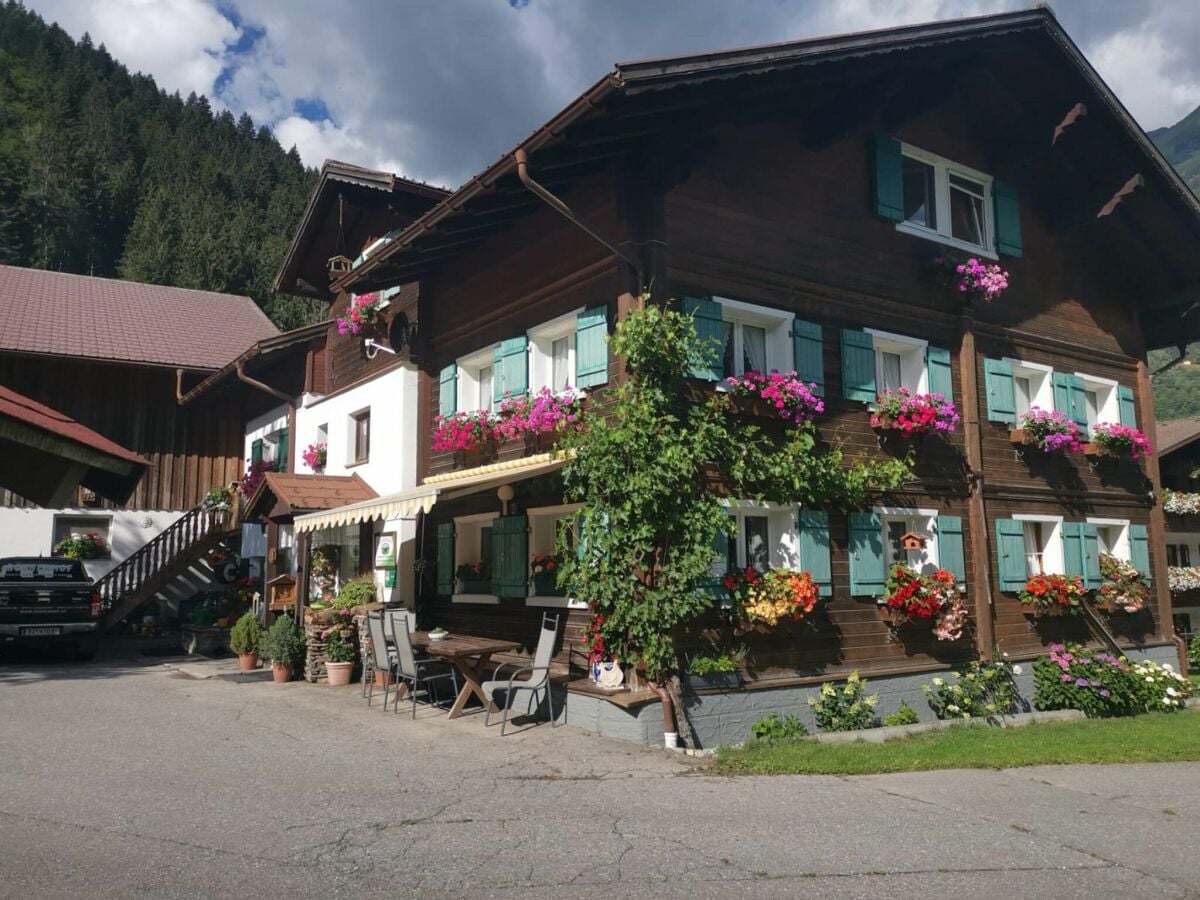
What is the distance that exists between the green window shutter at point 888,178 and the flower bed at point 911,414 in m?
2.48

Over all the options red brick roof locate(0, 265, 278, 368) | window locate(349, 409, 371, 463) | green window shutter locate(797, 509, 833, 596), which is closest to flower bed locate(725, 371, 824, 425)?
green window shutter locate(797, 509, 833, 596)

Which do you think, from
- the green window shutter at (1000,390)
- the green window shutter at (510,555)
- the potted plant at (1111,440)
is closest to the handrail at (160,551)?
the green window shutter at (510,555)

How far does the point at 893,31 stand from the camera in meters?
11.0

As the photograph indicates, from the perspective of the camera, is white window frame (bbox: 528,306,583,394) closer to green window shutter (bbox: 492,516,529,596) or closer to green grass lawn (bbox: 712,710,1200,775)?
green window shutter (bbox: 492,516,529,596)

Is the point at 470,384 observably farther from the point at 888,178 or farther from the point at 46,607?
the point at 46,607

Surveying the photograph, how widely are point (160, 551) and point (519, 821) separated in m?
15.9

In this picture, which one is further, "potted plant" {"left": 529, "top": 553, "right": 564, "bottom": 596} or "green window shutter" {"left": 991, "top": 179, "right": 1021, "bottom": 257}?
"green window shutter" {"left": 991, "top": 179, "right": 1021, "bottom": 257}

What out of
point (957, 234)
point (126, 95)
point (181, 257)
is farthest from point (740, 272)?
point (126, 95)

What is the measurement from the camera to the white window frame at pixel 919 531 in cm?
1176

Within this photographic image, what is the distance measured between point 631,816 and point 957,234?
10.4 meters

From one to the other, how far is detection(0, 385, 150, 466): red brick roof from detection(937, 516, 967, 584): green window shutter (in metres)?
10.0

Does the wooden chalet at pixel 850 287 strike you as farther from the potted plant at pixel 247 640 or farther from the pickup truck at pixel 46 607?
the pickup truck at pixel 46 607

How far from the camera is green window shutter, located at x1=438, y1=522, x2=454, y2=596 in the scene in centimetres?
1274

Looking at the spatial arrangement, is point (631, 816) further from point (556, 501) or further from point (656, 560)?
point (556, 501)
